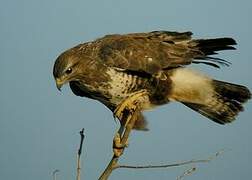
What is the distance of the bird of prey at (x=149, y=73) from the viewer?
551cm

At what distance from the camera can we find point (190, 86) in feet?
20.2

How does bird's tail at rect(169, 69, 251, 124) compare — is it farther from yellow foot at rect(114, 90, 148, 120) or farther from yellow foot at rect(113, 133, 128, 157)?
yellow foot at rect(113, 133, 128, 157)

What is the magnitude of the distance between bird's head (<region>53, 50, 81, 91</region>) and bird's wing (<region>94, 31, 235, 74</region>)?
0.94ft

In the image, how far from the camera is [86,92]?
5.79 meters

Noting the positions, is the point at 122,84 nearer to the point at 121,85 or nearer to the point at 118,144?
the point at 121,85

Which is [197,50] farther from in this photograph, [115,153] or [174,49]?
[115,153]

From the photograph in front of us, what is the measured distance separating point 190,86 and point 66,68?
5.21ft

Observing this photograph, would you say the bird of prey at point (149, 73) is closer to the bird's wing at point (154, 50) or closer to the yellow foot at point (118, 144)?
the bird's wing at point (154, 50)

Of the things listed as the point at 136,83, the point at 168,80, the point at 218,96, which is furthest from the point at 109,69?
the point at 218,96

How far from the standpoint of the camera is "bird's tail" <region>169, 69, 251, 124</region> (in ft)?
20.4

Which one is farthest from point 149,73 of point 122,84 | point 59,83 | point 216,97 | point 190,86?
point 216,97

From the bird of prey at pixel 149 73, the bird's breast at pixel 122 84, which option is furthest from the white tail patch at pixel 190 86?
the bird's breast at pixel 122 84

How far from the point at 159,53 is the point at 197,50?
520 millimetres

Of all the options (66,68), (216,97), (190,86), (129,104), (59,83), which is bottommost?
(216,97)
